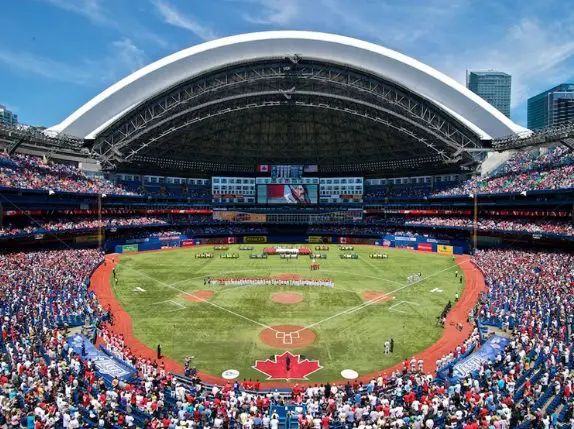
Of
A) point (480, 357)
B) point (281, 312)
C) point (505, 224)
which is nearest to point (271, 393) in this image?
point (480, 357)

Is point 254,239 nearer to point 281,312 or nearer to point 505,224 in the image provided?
point 505,224

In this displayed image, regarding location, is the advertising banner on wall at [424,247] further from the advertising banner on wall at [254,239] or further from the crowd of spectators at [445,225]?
the advertising banner on wall at [254,239]

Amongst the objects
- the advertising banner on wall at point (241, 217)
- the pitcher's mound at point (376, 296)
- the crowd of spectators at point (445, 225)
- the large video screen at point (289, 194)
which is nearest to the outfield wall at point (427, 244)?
the crowd of spectators at point (445, 225)

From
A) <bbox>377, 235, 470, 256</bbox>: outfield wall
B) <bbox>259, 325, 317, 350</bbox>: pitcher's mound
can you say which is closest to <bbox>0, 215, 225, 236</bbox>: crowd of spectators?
<bbox>377, 235, 470, 256</bbox>: outfield wall

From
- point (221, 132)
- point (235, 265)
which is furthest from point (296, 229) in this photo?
point (235, 265)

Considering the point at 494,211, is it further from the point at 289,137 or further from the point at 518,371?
the point at 518,371

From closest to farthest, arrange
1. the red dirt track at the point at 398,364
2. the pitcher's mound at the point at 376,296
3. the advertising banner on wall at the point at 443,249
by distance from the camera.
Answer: the red dirt track at the point at 398,364 → the pitcher's mound at the point at 376,296 → the advertising banner on wall at the point at 443,249

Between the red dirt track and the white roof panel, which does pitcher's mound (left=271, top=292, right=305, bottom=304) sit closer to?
the red dirt track
